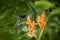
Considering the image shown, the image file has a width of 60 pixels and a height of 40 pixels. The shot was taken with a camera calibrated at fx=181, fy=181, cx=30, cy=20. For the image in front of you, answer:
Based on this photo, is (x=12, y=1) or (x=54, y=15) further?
(x=12, y=1)

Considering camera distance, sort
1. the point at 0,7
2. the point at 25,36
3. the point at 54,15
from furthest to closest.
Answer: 1. the point at 25,36
2. the point at 0,7
3. the point at 54,15

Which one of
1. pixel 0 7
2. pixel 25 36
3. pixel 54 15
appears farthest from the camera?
pixel 25 36

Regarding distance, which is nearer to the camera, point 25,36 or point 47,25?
point 47,25

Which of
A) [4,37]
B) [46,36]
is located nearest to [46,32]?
[46,36]

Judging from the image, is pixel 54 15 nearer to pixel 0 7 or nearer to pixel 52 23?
pixel 52 23

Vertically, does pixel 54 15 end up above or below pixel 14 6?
below

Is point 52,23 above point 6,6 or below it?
below

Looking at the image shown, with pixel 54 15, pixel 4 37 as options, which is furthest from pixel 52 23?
pixel 4 37

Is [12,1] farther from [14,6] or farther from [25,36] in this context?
[25,36]
